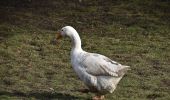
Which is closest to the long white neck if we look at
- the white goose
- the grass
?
the white goose

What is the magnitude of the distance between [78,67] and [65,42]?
15.4 ft

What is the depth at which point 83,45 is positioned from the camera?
1332cm

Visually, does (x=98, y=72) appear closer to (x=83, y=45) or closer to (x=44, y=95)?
(x=44, y=95)

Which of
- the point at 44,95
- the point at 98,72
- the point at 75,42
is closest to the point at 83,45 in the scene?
the point at 75,42

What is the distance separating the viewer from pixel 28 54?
12.3 m

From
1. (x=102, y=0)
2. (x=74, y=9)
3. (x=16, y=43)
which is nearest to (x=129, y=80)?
(x=16, y=43)

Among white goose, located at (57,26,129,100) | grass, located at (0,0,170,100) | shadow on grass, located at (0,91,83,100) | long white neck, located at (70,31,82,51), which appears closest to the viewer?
white goose, located at (57,26,129,100)

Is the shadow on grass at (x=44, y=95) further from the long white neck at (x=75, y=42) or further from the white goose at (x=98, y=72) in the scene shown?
the long white neck at (x=75, y=42)

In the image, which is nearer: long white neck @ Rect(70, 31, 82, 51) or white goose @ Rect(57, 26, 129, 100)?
white goose @ Rect(57, 26, 129, 100)

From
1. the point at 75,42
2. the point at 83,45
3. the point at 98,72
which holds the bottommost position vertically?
the point at 83,45

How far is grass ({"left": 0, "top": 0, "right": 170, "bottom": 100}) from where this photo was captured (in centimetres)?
967

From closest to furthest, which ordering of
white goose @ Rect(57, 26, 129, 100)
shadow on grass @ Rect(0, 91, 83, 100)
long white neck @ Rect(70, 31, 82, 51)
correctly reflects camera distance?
white goose @ Rect(57, 26, 129, 100)
shadow on grass @ Rect(0, 91, 83, 100)
long white neck @ Rect(70, 31, 82, 51)

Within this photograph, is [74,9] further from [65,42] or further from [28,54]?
[28,54]

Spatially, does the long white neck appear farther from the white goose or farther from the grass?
the grass
